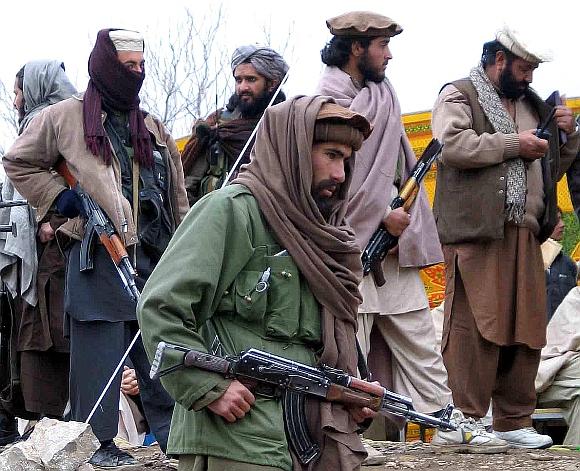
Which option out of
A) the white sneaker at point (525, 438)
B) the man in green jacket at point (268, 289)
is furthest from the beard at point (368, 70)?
the man in green jacket at point (268, 289)

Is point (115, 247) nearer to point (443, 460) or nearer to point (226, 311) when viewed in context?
point (443, 460)

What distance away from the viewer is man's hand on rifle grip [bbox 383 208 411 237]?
23.4 ft

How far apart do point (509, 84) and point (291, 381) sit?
3896mm

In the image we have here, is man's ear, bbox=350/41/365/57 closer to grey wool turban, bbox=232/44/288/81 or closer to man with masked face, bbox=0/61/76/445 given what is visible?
grey wool turban, bbox=232/44/288/81

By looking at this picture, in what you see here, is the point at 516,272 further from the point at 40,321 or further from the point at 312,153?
the point at 312,153

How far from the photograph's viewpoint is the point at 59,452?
6223mm

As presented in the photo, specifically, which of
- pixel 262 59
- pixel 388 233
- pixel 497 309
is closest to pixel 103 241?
pixel 388 233

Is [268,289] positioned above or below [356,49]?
below

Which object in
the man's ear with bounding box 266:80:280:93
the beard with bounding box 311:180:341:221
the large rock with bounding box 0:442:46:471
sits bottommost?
the large rock with bounding box 0:442:46:471

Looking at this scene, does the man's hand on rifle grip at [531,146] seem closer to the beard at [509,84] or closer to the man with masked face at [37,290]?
the beard at [509,84]

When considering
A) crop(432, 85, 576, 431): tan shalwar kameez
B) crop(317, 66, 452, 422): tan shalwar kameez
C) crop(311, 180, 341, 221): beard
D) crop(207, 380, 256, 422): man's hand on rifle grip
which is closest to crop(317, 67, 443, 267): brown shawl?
crop(317, 66, 452, 422): tan shalwar kameez

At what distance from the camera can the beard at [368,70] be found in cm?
736

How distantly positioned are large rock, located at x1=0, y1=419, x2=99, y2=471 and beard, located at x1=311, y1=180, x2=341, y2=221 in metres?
2.20

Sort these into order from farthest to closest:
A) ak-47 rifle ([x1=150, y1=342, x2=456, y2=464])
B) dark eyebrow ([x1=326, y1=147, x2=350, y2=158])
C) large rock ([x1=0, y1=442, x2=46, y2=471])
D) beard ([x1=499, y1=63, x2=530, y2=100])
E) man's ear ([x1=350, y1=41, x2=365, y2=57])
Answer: beard ([x1=499, y1=63, x2=530, y2=100]) < man's ear ([x1=350, y1=41, x2=365, y2=57]) < large rock ([x1=0, y1=442, x2=46, y2=471]) < dark eyebrow ([x1=326, y1=147, x2=350, y2=158]) < ak-47 rifle ([x1=150, y1=342, x2=456, y2=464])
